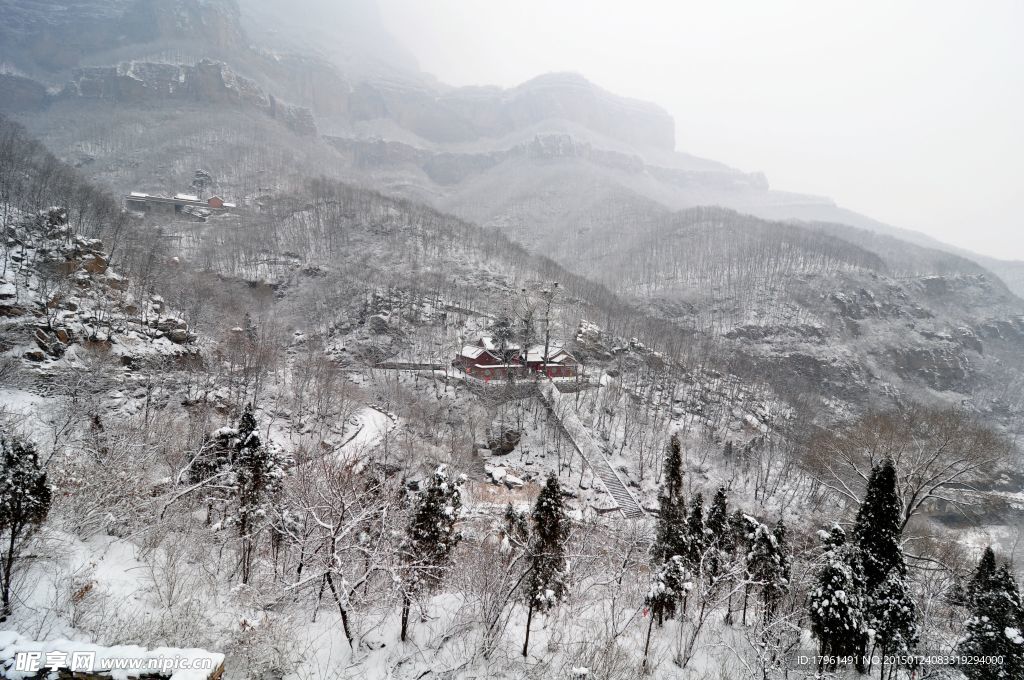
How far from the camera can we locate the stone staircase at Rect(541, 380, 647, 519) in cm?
3694

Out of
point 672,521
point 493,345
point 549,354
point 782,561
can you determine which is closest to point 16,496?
point 672,521

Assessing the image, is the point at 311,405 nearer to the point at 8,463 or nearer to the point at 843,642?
the point at 8,463

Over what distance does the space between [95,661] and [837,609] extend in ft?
59.1

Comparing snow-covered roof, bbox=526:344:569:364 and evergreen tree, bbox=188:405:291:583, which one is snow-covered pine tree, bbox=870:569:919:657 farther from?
snow-covered roof, bbox=526:344:569:364

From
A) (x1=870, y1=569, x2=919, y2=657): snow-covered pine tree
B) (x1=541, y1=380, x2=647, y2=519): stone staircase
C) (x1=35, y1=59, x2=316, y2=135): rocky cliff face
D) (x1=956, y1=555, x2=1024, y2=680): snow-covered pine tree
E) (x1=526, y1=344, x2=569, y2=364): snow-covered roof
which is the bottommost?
(x1=541, y1=380, x2=647, y2=519): stone staircase

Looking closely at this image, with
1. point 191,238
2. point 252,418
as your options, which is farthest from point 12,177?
point 252,418

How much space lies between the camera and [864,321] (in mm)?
97625

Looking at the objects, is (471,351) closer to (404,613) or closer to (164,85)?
(404,613)

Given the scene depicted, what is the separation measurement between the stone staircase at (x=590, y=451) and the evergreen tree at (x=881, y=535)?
859 inches

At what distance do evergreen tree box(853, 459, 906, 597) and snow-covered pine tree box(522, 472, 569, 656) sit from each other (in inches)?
409

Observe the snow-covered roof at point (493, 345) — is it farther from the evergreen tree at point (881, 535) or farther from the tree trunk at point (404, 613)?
the tree trunk at point (404, 613)

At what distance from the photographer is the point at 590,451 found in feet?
140

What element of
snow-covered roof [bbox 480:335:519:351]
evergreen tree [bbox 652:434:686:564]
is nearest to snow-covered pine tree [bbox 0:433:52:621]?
evergreen tree [bbox 652:434:686:564]

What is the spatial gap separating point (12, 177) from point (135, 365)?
39281 millimetres
